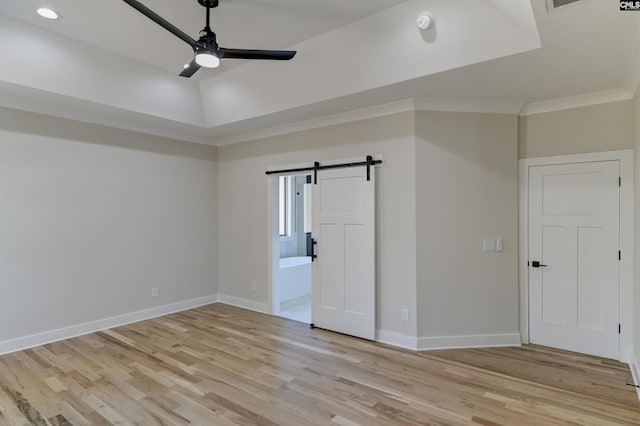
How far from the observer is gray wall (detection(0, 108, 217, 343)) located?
3717 mm

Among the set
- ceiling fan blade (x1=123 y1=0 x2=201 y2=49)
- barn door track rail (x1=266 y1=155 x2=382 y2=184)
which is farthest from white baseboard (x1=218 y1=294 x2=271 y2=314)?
ceiling fan blade (x1=123 y1=0 x2=201 y2=49)

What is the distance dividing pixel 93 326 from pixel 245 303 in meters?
2.01

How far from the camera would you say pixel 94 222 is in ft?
14.2

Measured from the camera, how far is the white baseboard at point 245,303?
16.8 feet

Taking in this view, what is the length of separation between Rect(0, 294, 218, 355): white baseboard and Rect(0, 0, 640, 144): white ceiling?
8.47ft

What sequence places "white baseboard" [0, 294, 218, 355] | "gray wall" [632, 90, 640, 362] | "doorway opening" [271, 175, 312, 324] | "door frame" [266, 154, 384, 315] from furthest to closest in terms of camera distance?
"doorway opening" [271, 175, 312, 324] → "door frame" [266, 154, 384, 315] → "white baseboard" [0, 294, 218, 355] → "gray wall" [632, 90, 640, 362]

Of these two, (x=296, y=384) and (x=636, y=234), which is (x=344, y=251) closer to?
(x=296, y=384)

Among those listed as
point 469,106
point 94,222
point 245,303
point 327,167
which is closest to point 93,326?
point 94,222

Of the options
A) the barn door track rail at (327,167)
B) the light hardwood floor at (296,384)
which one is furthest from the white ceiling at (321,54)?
the light hardwood floor at (296,384)

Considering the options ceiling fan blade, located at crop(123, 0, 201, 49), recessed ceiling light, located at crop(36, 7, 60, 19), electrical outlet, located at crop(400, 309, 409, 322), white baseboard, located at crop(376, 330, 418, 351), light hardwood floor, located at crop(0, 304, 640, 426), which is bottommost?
light hardwood floor, located at crop(0, 304, 640, 426)

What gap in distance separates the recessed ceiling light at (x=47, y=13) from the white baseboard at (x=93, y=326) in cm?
332

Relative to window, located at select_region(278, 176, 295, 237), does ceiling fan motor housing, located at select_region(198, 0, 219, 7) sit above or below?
above

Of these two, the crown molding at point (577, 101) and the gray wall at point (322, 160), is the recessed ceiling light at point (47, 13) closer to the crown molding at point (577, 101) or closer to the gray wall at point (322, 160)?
the gray wall at point (322, 160)

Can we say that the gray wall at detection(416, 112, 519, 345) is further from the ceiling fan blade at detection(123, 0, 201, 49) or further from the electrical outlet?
the ceiling fan blade at detection(123, 0, 201, 49)
